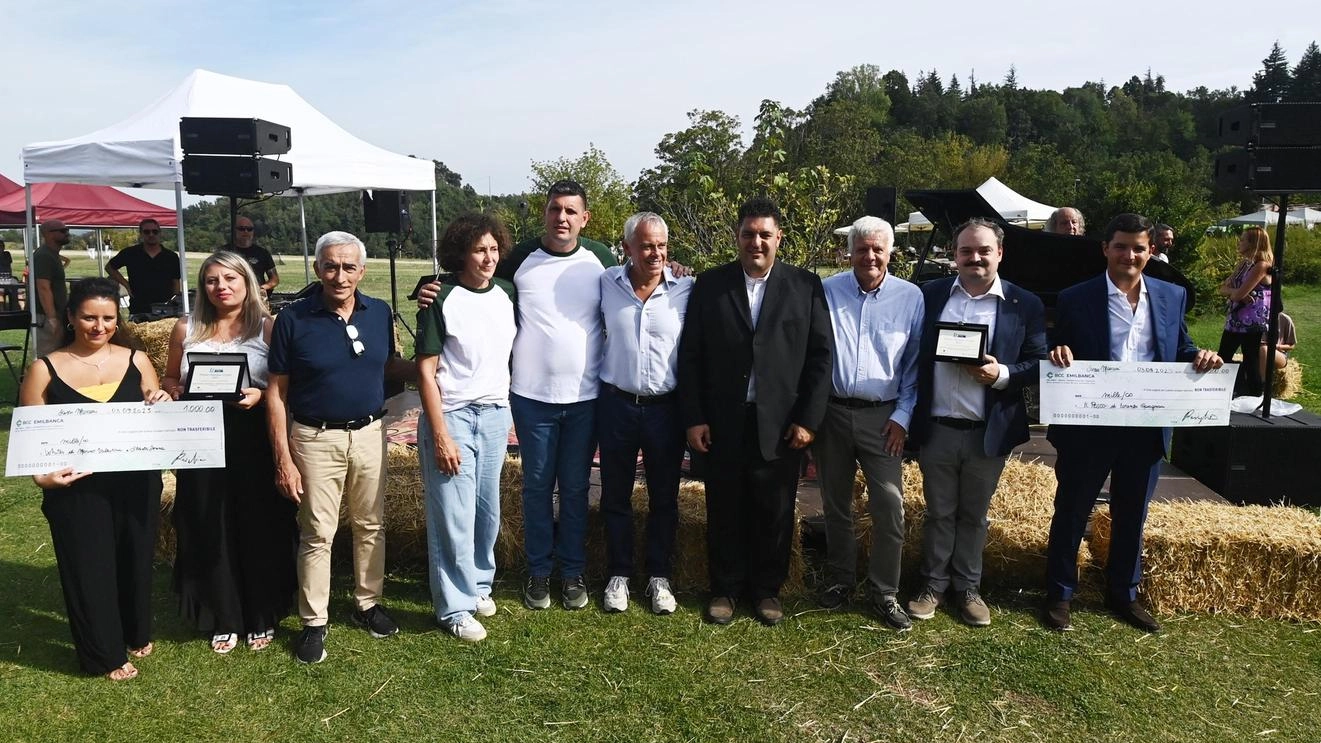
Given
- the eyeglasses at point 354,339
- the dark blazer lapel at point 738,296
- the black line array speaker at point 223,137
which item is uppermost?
the black line array speaker at point 223,137

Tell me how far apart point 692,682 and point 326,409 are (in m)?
1.79

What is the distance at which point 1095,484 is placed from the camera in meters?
3.74

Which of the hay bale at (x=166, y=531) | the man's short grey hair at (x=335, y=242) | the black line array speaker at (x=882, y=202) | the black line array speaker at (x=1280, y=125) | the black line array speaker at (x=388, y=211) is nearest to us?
the man's short grey hair at (x=335, y=242)

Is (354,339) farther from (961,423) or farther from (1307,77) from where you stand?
(1307,77)

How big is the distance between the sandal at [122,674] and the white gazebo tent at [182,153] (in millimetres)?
5374

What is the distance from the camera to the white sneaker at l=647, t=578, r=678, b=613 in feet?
13.0

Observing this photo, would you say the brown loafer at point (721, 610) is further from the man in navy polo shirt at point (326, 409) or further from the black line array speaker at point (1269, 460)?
the black line array speaker at point (1269, 460)

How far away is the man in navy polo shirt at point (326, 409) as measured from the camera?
329 cm

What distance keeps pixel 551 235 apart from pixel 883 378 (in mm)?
1563

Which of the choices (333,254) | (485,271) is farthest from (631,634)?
(333,254)

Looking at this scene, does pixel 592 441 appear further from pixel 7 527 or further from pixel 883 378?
pixel 7 527

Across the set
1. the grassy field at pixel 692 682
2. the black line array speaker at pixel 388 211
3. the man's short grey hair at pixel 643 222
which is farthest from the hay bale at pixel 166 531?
the black line array speaker at pixel 388 211

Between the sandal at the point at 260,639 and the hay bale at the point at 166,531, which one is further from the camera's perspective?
the hay bale at the point at 166,531

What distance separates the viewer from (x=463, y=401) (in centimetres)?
355
